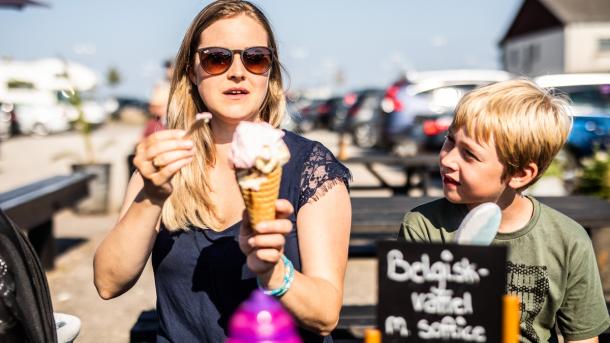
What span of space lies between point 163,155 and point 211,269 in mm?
653

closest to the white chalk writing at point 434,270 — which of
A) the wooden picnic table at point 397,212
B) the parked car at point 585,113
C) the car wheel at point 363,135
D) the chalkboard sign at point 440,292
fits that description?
the chalkboard sign at point 440,292

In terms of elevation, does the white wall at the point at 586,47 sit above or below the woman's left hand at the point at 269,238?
below

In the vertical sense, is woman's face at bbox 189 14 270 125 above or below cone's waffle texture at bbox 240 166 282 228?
above

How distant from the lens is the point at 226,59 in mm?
2143

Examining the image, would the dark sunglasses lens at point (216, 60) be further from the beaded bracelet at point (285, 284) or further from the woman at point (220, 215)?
the beaded bracelet at point (285, 284)

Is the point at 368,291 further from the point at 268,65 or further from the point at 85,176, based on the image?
the point at 268,65

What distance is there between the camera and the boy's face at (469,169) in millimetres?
1984

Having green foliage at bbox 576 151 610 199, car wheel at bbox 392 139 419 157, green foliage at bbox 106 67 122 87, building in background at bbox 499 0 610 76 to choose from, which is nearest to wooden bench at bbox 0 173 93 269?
green foliage at bbox 576 151 610 199

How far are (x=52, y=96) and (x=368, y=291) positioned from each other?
119 ft

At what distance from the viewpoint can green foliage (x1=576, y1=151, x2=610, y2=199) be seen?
6887 mm

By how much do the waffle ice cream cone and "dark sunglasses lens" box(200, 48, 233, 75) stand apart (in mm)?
642

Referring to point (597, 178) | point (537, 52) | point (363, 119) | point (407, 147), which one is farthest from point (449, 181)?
point (537, 52)

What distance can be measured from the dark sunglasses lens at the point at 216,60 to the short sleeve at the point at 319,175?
14.8 inches

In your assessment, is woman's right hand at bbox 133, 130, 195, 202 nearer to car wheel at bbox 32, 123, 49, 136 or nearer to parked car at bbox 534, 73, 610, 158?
parked car at bbox 534, 73, 610, 158
